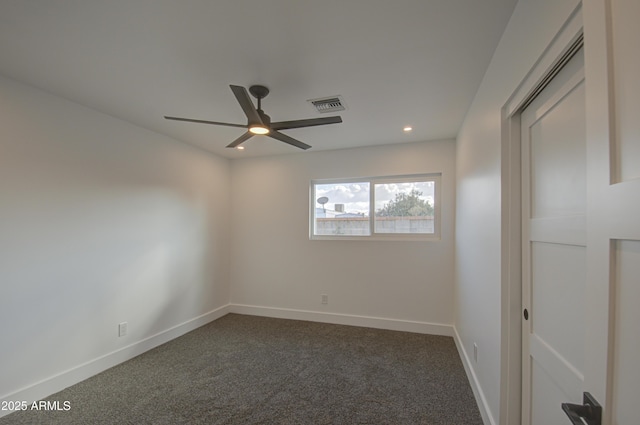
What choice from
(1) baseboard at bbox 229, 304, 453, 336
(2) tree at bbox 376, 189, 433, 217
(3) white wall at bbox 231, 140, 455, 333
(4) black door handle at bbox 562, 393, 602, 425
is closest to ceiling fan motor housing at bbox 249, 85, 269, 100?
(3) white wall at bbox 231, 140, 455, 333

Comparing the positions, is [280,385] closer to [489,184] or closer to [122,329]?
[122,329]

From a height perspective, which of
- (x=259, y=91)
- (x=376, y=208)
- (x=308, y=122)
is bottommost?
(x=376, y=208)

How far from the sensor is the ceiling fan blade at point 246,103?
182 centimetres

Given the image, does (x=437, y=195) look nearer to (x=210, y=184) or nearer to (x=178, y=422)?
(x=210, y=184)

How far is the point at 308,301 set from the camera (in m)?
4.15

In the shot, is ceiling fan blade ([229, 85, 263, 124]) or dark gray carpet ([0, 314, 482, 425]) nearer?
ceiling fan blade ([229, 85, 263, 124])

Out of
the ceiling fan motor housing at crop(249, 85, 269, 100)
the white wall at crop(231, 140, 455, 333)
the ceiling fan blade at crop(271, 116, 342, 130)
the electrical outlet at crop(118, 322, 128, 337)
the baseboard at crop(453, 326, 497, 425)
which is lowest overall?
the baseboard at crop(453, 326, 497, 425)

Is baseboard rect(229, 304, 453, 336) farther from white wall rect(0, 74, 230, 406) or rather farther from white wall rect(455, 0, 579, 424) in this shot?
white wall rect(0, 74, 230, 406)

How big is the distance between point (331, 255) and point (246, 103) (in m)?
2.62

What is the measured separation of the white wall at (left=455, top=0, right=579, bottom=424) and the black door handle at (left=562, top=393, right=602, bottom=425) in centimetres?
102

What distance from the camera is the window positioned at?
12.5ft

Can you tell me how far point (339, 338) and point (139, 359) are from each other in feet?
7.17

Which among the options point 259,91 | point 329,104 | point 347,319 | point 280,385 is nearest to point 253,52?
point 259,91

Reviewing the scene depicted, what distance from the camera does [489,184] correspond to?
1.96m
